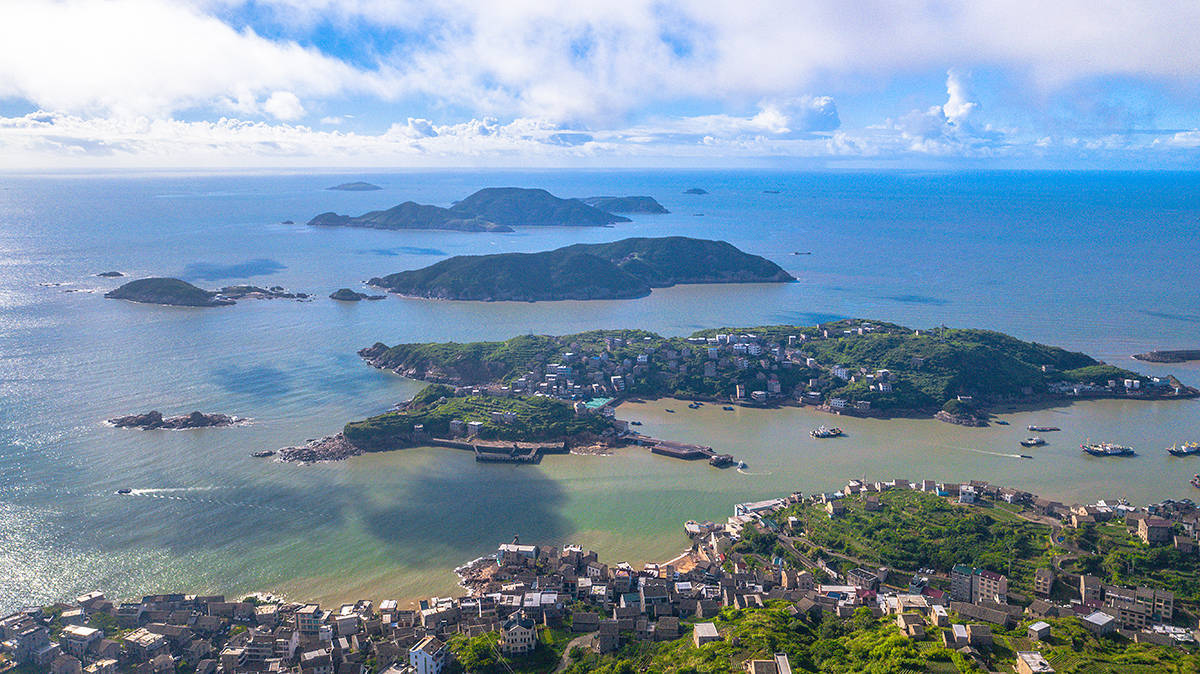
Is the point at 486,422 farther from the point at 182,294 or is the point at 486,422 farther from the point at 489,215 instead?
the point at 489,215

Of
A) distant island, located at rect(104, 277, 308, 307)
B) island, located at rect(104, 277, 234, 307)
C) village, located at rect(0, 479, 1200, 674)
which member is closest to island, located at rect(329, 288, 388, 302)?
distant island, located at rect(104, 277, 308, 307)

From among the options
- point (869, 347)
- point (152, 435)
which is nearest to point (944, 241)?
point (869, 347)

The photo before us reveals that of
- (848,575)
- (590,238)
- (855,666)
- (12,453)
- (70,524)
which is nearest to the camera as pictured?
(855,666)

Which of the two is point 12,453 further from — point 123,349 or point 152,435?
point 123,349

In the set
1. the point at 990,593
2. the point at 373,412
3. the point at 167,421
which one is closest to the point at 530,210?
the point at 373,412

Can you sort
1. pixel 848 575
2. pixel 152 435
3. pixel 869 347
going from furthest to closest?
pixel 869 347, pixel 152 435, pixel 848 575

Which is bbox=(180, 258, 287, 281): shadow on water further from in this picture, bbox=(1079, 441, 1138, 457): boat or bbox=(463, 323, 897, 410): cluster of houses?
bbox=(1079, 441, 1138, 457): boat
